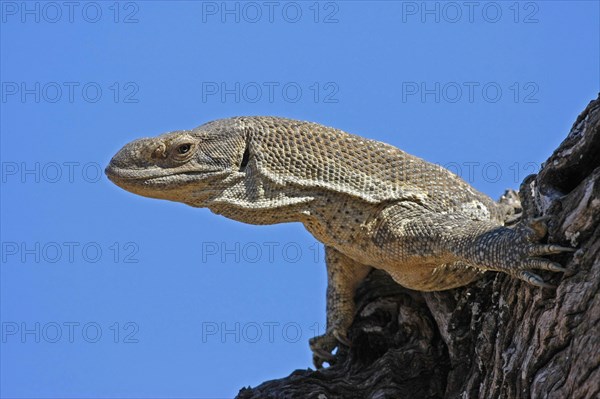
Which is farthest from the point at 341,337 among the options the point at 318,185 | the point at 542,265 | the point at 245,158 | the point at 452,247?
the point at 542,265

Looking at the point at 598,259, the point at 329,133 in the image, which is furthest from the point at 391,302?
the point at 598,259

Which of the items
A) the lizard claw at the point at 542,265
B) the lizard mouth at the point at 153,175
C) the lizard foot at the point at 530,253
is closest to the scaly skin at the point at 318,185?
the lizard mouth at the point at 153,175

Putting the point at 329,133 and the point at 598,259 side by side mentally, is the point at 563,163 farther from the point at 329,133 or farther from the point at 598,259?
the point at 329,133

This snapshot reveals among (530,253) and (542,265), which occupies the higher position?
(530,253)

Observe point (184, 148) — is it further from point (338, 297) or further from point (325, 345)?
point (325, 345)

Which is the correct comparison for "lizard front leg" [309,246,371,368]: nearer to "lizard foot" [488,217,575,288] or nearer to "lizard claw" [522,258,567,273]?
"lizard foot" [488,217,575,288]

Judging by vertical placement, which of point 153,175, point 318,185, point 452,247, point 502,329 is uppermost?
point 153,175

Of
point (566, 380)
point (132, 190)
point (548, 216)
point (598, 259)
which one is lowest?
point (566, 380)

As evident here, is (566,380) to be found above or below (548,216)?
below
